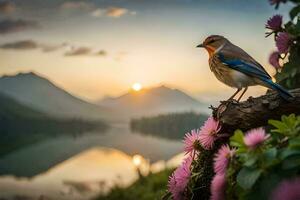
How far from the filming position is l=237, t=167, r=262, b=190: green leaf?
5.50ft

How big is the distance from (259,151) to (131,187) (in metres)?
7.68

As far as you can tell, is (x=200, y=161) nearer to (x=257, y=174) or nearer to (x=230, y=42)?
(x=257, y=174)

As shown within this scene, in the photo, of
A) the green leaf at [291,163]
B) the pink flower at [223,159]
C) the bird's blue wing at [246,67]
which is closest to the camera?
the green leaf at [291,163]

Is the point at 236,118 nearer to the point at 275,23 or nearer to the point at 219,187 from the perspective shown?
the point at 219,187

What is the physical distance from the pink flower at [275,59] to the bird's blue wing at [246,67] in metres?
1.22

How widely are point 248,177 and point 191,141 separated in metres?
0.81

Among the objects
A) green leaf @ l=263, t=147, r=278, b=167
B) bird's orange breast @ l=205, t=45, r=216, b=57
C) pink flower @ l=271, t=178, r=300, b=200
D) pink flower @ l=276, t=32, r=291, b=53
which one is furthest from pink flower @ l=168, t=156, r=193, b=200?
pink flower @ l=276, t=32, r=291, b=53

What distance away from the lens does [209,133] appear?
7.93ft

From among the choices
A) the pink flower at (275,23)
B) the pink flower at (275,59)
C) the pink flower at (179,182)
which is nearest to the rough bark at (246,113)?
the pink flower at (179,182)

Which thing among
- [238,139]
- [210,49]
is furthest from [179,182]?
[210,49]

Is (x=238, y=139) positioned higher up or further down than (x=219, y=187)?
higher up

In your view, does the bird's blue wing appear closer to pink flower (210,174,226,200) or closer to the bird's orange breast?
the bird's orange breast

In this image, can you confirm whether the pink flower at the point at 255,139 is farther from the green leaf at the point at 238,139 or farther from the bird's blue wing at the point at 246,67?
the bird's blue wing at the point at 246,67

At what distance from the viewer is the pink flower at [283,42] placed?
407cm
